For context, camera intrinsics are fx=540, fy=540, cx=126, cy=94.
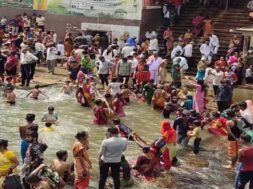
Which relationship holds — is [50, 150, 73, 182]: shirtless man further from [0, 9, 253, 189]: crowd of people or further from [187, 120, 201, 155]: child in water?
[187, 120, 201, 155]: child in water

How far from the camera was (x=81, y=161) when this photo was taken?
390 inches

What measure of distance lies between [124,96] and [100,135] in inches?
137

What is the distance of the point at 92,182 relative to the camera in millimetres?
10812

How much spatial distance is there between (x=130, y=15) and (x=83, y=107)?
918 cm

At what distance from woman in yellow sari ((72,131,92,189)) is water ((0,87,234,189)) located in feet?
2.90

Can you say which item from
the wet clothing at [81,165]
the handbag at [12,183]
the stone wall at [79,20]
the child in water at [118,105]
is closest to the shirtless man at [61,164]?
the wet clothing at [81,165]

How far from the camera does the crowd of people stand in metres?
9.63

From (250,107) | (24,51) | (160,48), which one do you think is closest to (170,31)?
(160,48)

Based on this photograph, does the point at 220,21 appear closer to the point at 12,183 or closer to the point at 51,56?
the point at 51,56

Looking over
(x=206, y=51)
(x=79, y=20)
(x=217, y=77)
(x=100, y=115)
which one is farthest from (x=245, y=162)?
(x=79, y=20)

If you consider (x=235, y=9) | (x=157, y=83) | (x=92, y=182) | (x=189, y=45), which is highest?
(x=235, y=9)

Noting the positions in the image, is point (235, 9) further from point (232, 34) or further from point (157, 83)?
point (157, 83)

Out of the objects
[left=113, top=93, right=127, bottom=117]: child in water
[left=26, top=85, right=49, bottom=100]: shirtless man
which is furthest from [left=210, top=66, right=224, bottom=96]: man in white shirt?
[left=26, top=85, right=49, bottom=100]: shirtless man

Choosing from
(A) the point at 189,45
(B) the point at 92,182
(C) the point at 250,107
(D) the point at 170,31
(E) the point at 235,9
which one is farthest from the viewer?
(E) the point at 235,9
